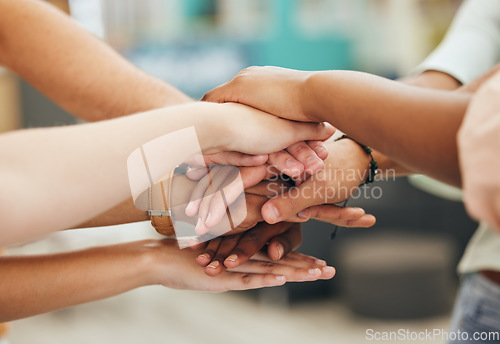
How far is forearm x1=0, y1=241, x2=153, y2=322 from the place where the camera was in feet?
2.81

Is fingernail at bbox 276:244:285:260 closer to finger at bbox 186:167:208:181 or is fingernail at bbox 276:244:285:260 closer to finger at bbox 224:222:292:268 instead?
finger at bbox 224:222:292:268

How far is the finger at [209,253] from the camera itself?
2.78 feet

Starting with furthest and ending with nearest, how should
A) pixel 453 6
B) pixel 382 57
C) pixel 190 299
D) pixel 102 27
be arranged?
pixel 102 27
pixel 382 57
pixel 190 299
pixel 453 6

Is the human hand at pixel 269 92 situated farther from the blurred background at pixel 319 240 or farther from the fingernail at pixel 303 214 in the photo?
the blurred background at pixel 319 240

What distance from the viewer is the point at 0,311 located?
0.84m

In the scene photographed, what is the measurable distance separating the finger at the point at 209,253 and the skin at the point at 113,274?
23 millimetres

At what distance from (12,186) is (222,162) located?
0.35m

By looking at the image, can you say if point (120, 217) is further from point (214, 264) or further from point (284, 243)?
point (284, 243)

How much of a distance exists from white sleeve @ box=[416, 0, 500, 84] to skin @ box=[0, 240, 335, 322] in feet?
1.86

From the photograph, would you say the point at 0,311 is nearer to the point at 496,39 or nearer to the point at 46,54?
the point at 46,54

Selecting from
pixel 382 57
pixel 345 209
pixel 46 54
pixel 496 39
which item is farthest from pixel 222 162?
pixel 382 57

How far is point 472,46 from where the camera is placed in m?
1.18

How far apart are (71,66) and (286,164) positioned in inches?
18.6

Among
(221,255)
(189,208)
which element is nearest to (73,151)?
(189,208)
